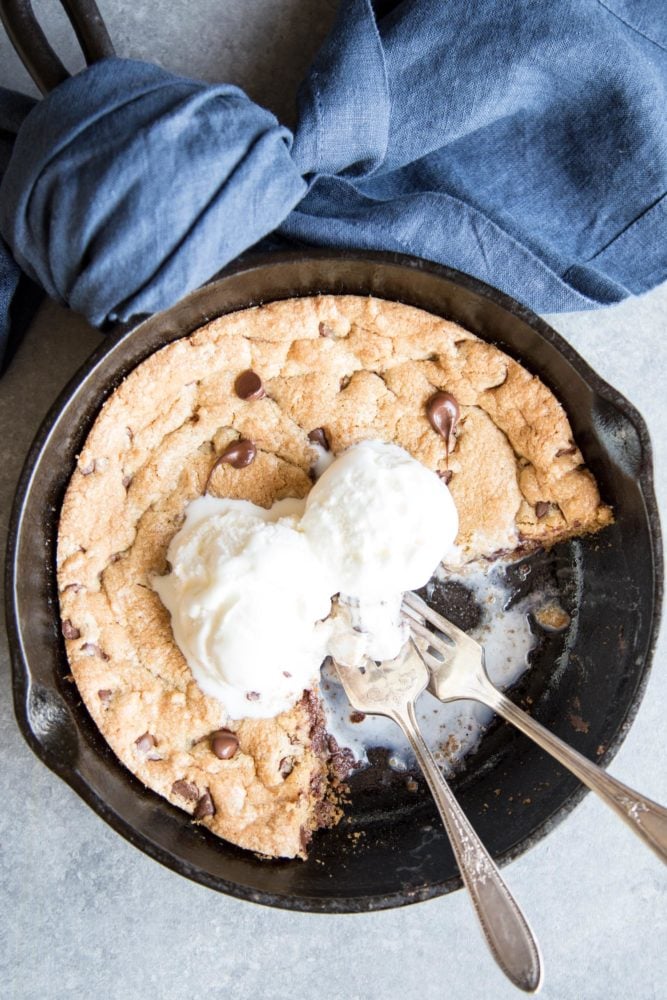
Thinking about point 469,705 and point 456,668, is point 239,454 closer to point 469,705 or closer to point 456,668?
point 456,668

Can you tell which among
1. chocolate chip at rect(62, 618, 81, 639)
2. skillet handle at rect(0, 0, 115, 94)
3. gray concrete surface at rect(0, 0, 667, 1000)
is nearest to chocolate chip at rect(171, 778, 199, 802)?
gray concrete surface at rect(0, 0, 667, 1000)

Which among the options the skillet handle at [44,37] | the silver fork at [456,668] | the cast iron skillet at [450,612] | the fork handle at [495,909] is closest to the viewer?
the skillet handle at [44,37]

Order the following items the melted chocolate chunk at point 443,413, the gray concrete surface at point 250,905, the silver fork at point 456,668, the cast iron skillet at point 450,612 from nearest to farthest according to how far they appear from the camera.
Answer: the cast iron skillet at point 450,612
the silver fork at point 456,668
the melted chocolate chunk at point 443,413
the gray concrete surface at point 250,905

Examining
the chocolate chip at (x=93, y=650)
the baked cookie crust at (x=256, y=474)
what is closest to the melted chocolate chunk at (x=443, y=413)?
the baked cookie crust at (x=256, y=474)

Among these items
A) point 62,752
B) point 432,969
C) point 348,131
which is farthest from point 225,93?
point 432,969

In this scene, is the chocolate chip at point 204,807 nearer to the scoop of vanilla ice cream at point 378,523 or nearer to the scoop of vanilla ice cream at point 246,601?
the scoop of vanilla ice cream at point 246,601

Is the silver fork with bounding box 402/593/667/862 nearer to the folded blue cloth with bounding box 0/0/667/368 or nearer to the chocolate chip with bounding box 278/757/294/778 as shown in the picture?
the chocolate chip with bounding box 278/757/294/778

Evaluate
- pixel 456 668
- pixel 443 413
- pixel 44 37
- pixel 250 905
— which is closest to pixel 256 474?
pixel 443 413
